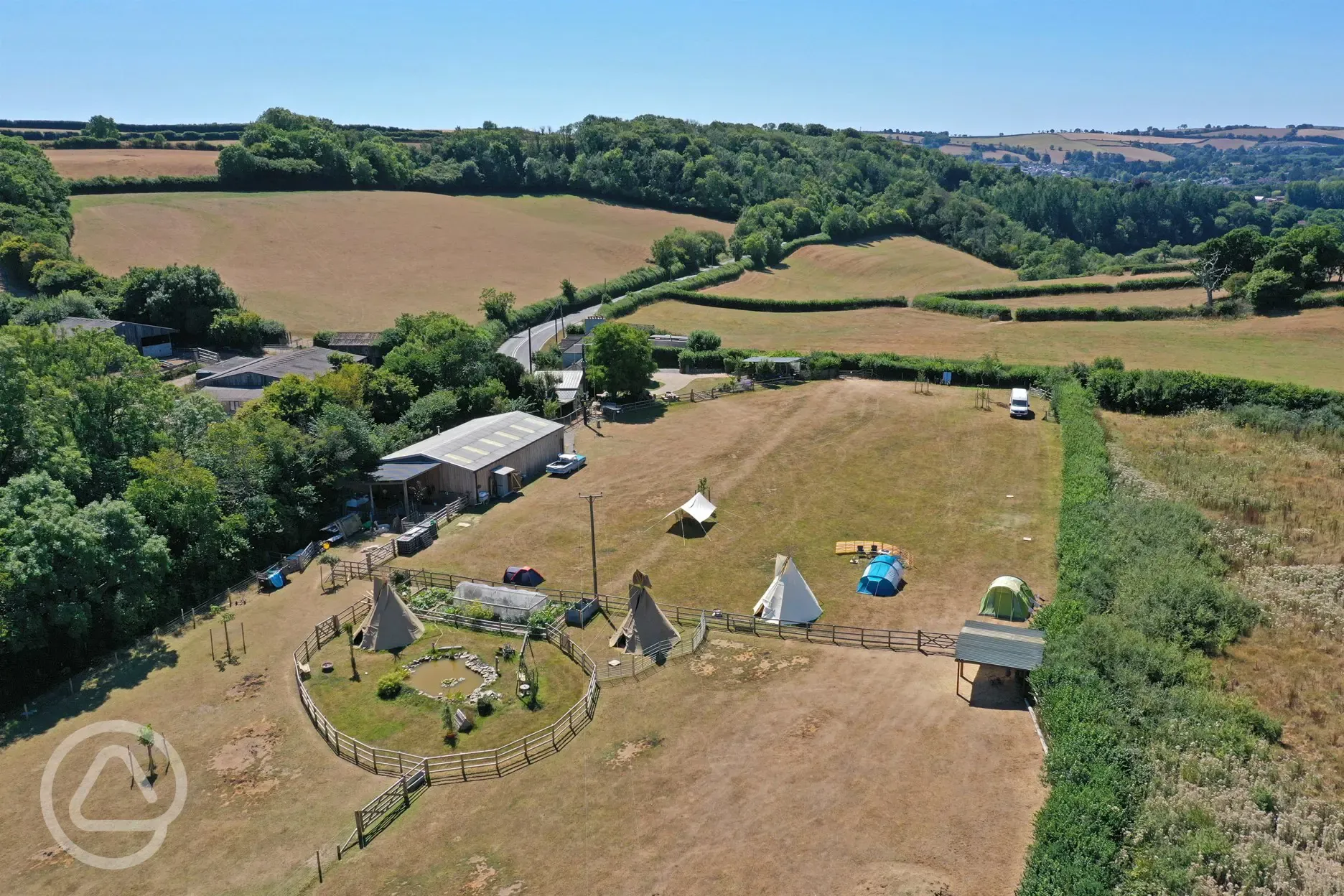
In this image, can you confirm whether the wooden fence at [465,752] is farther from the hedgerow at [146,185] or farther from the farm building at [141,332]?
the hedgerow at [146,185]

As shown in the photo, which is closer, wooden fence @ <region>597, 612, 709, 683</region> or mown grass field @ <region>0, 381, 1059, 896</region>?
mown grass field @ <region>0, 381, 1059, 896</region>

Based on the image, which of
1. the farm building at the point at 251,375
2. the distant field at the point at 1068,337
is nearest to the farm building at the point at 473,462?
the farm building at the point at 251,375

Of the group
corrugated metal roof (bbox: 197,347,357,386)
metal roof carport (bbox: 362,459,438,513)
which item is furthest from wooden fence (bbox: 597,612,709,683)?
corrugated metal roof (bbox: 197,347,357,386)

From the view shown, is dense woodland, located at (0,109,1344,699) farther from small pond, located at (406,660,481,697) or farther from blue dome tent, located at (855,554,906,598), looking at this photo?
blue dome tent, located at (855,554,906,598)

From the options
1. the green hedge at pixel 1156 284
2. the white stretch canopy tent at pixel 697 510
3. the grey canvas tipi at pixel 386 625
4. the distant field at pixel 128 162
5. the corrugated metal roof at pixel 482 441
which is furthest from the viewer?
the distant field at pixel 128 162

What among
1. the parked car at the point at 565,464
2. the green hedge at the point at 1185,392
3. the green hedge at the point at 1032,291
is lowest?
the parked car at the point at 565,464

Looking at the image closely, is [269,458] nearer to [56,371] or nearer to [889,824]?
[56,371]
